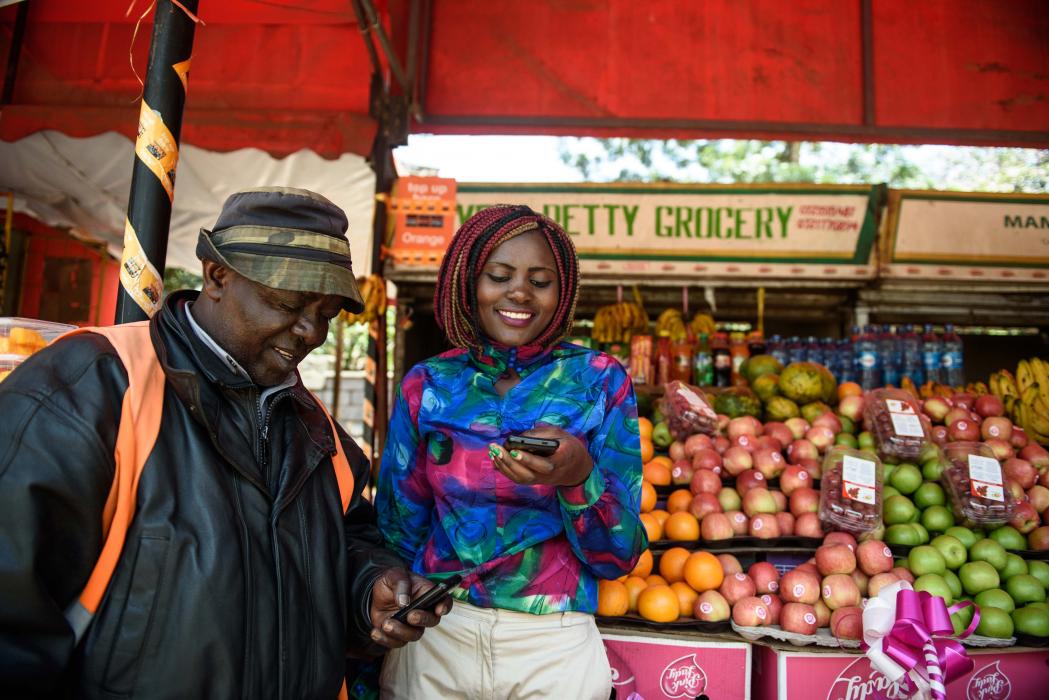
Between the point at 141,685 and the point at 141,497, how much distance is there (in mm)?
308

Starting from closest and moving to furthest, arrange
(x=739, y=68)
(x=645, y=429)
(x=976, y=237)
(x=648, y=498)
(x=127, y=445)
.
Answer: (x=127, y=445) → (x=648, y=498) → (x=645, y=429) → (x=739, y=68) → (x=976, y=237)

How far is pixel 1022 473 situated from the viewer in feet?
11.6

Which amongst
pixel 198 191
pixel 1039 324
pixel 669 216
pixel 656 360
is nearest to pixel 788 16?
pixel 669 216

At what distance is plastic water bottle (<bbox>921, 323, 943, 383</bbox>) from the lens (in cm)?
591

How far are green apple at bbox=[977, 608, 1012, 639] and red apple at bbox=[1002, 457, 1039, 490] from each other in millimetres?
896

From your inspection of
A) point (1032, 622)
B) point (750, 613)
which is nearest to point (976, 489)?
point (1032, 622)

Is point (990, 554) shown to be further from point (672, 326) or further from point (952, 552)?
point (672, 326)

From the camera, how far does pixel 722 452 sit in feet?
12.3

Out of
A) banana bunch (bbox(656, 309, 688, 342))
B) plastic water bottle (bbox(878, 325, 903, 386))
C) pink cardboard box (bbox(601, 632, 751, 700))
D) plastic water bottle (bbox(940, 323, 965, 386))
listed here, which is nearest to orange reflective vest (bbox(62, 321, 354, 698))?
pink cardboard box (bbox(601, 632, 751, 700))

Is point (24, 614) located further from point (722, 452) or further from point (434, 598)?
point (722, 452)

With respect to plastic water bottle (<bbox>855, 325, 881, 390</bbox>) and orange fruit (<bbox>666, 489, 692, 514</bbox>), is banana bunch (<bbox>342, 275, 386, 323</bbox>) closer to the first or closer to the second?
orange fruit (<bbox>666, 489, 692, 514</bbox>)

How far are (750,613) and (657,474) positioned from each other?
90 cm

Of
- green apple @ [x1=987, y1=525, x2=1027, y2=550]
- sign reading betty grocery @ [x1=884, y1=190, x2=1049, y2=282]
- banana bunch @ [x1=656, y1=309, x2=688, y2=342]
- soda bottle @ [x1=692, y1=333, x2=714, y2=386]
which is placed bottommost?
green apple @ [x1=987, y1=525, x2=1027, y2=550]

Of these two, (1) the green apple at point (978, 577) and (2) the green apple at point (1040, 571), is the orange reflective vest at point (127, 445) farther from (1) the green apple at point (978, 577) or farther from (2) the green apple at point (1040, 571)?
(2) the green apple at point (1040, 571)
